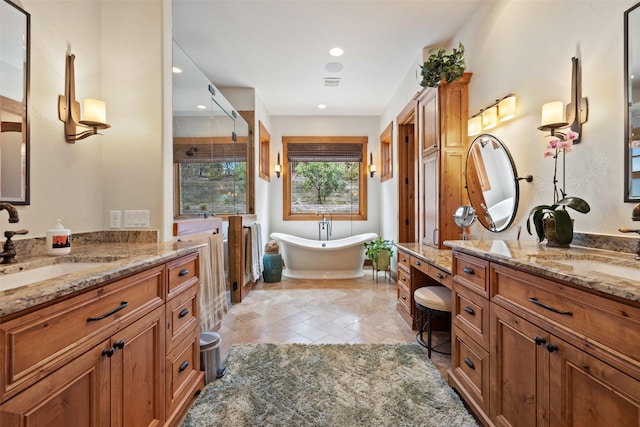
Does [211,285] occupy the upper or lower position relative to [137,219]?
lower

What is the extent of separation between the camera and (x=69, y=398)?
2.98ft

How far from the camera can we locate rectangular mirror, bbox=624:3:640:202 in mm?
1290

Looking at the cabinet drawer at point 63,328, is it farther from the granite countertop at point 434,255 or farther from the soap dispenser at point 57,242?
the granite countertop at point 434,255

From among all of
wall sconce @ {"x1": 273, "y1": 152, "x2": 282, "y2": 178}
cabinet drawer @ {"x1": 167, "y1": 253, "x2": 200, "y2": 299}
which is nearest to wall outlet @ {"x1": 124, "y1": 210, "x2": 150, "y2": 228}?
cabinet drawer @ {"x1": 167, "y1": 253, "x2": 200, "y2": 299}

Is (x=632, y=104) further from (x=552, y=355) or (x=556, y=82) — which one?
(x=552, y=355)

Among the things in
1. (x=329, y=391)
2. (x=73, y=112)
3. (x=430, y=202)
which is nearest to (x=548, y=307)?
(x=329, y=391)

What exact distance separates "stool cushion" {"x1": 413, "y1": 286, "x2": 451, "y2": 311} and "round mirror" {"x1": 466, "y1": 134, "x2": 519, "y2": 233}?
25.1 inches

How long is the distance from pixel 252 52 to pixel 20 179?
2568mm

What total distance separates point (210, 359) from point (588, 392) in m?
1.91

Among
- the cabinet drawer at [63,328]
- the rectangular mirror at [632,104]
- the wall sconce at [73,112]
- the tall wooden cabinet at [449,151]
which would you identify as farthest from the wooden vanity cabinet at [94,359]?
the tall wooden cabinet at [449,151]

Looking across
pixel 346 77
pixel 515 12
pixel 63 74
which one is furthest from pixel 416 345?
A: pixel 346 77

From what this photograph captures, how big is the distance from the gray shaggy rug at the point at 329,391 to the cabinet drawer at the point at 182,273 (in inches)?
27.5

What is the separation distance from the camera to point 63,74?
5.38 feet

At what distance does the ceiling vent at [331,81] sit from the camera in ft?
12.9
